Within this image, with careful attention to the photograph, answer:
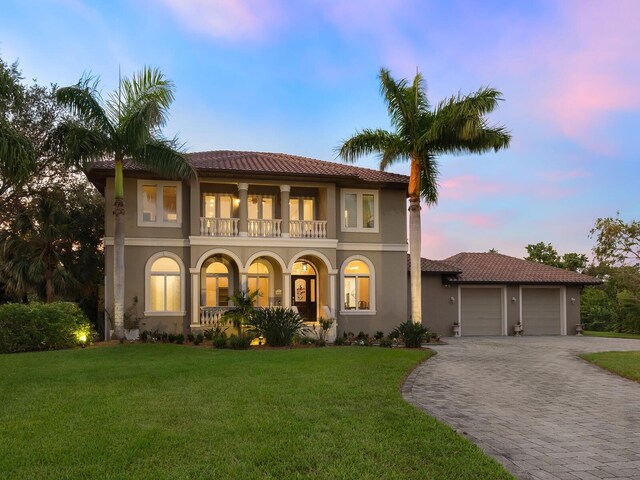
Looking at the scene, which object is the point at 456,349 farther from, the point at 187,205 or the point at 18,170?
the point at 18,170

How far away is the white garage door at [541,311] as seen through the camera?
1048 inches

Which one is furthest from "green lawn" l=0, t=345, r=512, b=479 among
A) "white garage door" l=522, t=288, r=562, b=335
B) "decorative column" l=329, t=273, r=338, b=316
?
"white garage door" l=522, t=288, r=562, b=335

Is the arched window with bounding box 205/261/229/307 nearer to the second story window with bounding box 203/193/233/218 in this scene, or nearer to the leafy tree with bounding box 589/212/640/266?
the second story window with bounding box 203/193/233/218

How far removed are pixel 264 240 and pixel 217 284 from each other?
9.70 feet

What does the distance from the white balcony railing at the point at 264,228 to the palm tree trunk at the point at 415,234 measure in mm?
5543

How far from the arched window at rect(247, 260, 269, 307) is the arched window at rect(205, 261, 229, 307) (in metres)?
1.07

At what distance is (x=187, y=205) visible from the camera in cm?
2136

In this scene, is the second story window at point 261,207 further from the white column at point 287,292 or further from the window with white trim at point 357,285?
the window with white trim at point 357,285

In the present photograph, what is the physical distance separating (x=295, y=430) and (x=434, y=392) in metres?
4.20

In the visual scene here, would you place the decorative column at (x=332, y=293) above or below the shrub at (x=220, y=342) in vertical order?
above

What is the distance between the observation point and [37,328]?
16406 millimetres

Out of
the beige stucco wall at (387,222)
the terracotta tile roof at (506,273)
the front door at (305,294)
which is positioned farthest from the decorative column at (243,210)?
the terracotta tile roof at (506,273)

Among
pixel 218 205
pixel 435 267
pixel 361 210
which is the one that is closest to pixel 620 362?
pixel 435 267

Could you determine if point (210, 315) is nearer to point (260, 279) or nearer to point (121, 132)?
point (260, 279)
